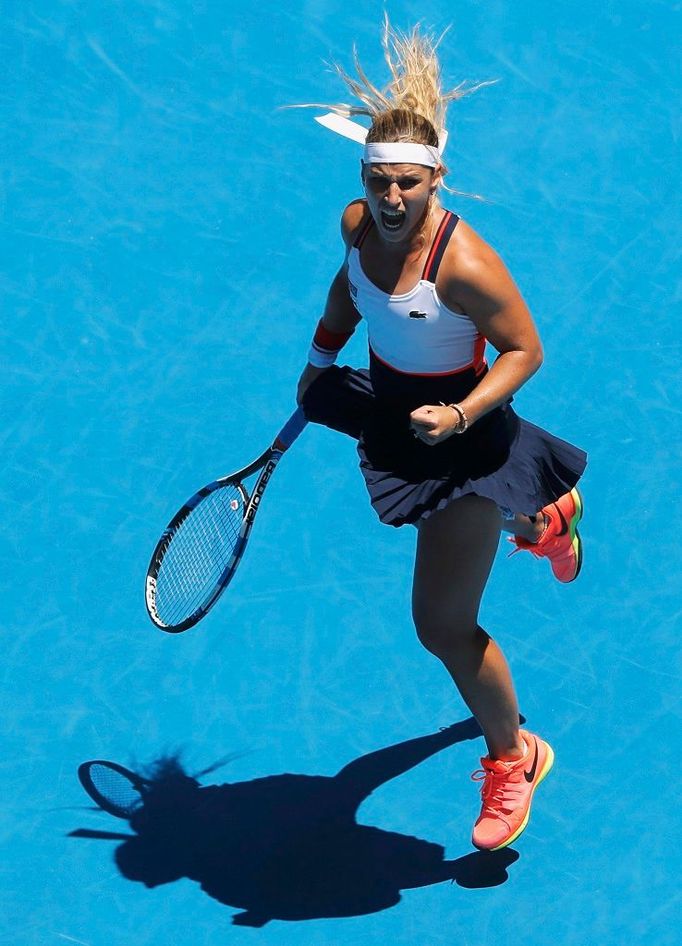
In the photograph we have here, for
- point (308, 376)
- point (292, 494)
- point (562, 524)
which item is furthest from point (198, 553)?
point (562, 524)

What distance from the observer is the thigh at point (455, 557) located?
398cm

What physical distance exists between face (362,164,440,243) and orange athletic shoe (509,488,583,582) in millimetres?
1417

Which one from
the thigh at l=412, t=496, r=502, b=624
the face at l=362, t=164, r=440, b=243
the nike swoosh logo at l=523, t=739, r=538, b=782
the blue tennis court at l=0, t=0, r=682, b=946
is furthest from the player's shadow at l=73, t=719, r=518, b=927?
the face at l=362, t=164, r=440, b=243

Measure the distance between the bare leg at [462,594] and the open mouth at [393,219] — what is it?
30.8 inches

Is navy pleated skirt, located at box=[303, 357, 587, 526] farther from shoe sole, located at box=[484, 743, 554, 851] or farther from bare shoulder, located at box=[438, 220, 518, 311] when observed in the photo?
shoe sole, located at box=[484, 743, 554, 851]

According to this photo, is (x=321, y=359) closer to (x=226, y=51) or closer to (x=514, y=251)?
(x=514, y=251)

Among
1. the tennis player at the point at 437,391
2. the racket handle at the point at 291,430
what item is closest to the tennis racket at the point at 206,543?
the racket handle at the point at 291,430

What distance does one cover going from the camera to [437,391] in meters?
3.98

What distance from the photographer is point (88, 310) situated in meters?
6.05

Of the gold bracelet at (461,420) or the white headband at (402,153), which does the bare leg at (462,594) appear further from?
the white headband at (402,153)

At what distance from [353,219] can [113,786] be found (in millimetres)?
2062

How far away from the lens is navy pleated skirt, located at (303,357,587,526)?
396 centimetres

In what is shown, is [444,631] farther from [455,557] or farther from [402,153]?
[402,153]

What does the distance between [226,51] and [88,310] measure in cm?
168
